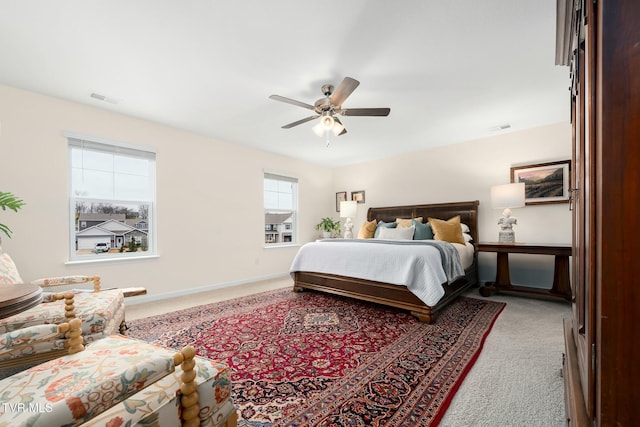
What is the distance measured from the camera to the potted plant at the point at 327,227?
19.4ft

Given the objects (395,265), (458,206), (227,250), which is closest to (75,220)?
(227,250)

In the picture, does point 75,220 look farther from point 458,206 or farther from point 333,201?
point 458,206

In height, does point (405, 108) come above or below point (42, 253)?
above

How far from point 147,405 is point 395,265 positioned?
2.44m

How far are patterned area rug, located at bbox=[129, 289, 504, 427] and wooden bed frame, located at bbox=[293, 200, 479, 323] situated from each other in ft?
0.43

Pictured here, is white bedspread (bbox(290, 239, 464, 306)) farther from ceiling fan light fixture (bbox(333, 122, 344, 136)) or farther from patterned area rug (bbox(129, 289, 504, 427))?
ceiling fan light fixture (bbox(333, 122, 344, 136))

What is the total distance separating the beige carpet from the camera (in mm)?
1353

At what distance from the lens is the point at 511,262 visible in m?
4.04

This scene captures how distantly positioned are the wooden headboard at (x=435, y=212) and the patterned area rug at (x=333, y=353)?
58.5 inches

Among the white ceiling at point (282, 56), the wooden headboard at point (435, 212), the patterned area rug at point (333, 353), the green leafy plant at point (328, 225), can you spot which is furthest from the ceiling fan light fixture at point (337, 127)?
the green leafy plant at point (328, 225)

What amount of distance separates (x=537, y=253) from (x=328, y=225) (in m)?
3.61

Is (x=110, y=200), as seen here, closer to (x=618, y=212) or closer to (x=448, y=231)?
(x=618, y=212)

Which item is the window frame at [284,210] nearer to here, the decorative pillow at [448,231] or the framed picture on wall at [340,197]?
the framed picture on wall at [340,197]

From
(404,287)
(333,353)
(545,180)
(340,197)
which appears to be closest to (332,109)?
(404,287)
